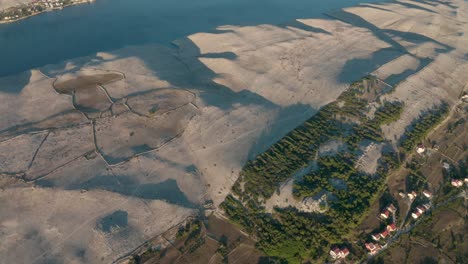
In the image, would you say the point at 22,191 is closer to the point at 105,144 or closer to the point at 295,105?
the point at 105,144

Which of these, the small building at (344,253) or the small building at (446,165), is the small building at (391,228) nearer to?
the small building at (344,253)

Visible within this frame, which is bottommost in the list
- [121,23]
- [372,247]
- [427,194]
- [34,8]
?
[372,247]

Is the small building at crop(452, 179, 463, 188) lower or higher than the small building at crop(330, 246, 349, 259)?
higher

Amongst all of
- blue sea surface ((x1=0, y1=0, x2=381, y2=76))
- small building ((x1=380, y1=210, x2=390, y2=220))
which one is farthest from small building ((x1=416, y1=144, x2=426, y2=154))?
blue sea surface ((x1=0, y1=0, x2=381, y2=76))

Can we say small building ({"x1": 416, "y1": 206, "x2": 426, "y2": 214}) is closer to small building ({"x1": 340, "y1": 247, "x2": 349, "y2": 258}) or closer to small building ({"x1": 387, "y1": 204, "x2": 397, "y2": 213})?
small building ({"x1": 387, "y1": 204, "x2": 397, "y2": 213})

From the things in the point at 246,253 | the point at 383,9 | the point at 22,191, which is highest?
the point at 383,9

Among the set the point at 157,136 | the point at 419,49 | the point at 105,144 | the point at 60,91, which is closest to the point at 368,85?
the point at 419,49

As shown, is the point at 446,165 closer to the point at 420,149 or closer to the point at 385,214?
the point at 420,149

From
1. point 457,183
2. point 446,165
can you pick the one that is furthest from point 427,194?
point 446,165
